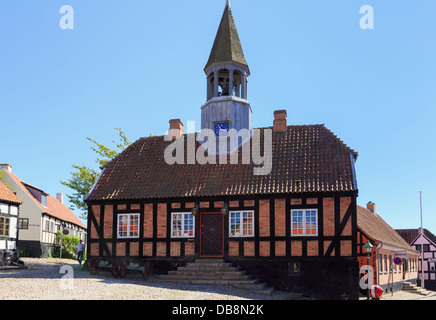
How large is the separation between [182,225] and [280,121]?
720 centimetres

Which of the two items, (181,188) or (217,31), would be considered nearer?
(181,188)

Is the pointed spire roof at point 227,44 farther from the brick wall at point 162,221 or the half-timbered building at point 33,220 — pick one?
the half-timbered building at point 33,220

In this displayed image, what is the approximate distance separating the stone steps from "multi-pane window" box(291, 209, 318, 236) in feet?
8.66

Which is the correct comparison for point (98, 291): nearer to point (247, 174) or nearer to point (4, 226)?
point (247, 174)

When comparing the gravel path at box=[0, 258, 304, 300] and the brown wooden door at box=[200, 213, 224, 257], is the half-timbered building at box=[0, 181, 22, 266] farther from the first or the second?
the brown wooden door at box=[200, 213, 224, 257]

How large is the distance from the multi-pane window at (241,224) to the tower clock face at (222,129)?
4557 mm

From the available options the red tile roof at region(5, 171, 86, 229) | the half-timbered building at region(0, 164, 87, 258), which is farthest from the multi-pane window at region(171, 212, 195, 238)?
the red tile roof at region(5, 171, 86, 229)

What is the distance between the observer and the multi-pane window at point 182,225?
22.4m

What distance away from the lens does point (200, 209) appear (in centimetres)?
2241

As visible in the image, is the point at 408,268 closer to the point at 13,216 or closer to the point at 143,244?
the point at 143,244

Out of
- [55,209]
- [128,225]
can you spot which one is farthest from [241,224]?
[55,209]

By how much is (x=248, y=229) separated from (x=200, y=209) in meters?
2.34

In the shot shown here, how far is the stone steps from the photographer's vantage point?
19.9 m
